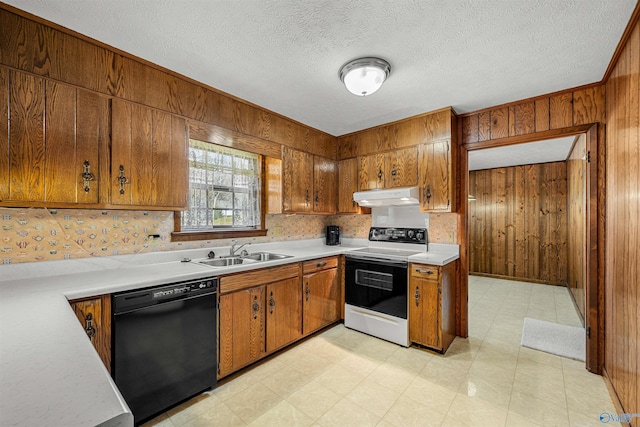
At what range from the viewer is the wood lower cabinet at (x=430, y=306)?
8.63 feet

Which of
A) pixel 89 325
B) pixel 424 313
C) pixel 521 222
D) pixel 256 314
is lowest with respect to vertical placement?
pixel 424 313

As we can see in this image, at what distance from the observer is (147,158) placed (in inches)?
81.6

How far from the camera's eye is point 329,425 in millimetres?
1770

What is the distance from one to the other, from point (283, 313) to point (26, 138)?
7.11 feet

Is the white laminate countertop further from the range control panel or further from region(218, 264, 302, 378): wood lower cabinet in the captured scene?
the range control panel

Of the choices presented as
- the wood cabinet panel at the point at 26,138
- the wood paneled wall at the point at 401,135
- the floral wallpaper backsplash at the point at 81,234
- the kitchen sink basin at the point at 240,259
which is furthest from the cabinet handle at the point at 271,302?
the wood paneled wall at the point at 401,135

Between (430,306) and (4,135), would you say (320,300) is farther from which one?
(4,135)

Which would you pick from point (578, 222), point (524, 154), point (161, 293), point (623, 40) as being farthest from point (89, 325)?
point (524, 154)

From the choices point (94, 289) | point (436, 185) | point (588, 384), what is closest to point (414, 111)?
point (436, 185)

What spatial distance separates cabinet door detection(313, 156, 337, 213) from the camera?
11.6ft

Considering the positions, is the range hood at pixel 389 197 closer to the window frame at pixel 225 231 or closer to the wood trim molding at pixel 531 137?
the wood trim molding at pixel 531 137

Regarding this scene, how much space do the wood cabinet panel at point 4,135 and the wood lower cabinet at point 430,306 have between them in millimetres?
2970

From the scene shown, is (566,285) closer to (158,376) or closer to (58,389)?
(158,376)

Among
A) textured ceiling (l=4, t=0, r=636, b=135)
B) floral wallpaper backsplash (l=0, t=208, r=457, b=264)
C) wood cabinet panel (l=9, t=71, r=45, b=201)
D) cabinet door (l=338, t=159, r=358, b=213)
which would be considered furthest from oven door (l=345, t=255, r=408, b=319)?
wood cabinet panel (l=9, t=71, r=45, b=201)
